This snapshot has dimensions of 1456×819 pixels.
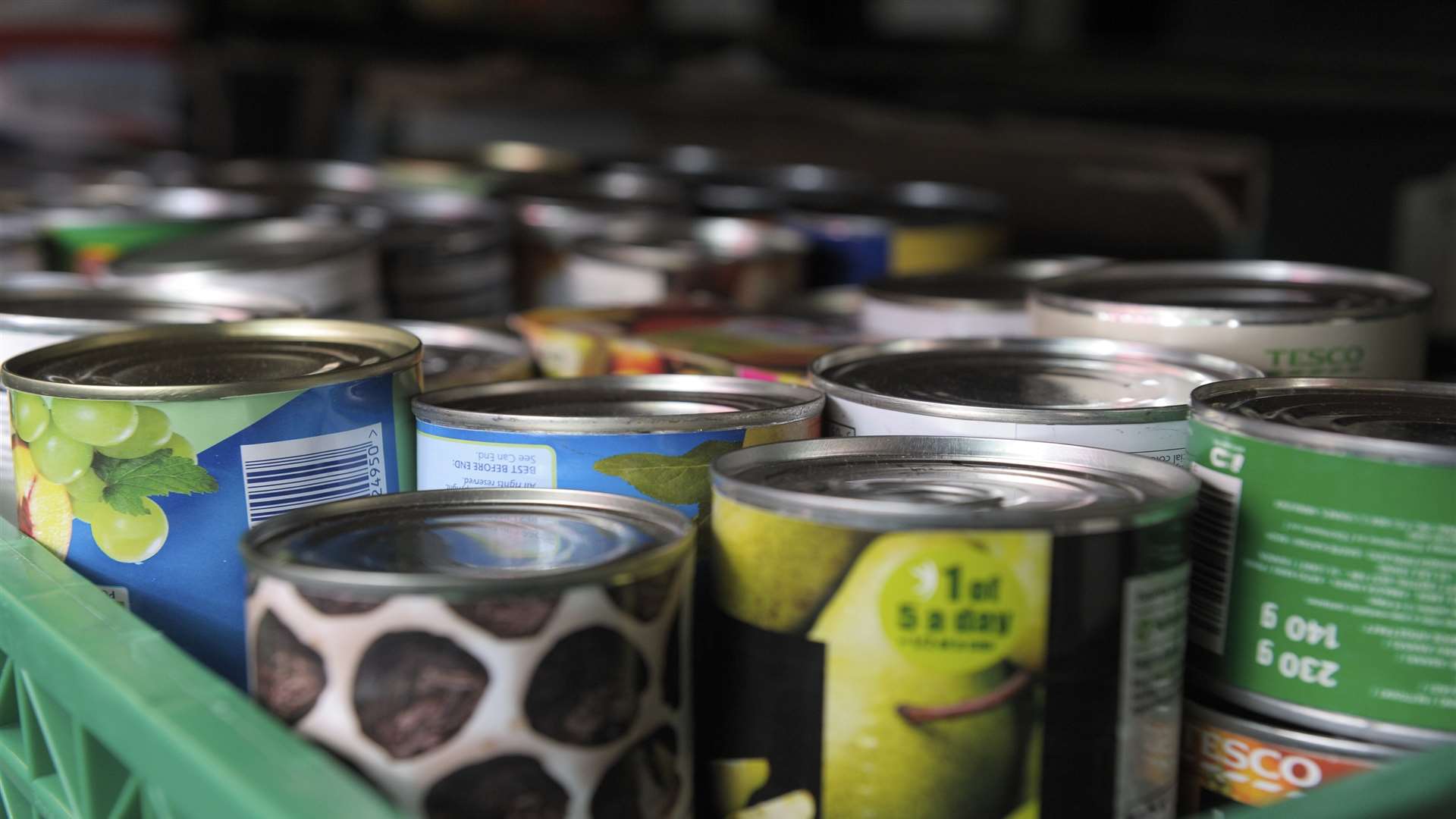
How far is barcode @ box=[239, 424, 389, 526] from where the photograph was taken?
3.12ft

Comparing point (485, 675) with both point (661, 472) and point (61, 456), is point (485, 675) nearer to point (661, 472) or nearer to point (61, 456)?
point (661, 472)

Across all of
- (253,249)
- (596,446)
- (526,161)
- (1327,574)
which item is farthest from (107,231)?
(526,161)

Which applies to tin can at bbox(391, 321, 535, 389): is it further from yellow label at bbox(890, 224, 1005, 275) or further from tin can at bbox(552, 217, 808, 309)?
A: yellow label at bbox(890, 224, 1005, 275)

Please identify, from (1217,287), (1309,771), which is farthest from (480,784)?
(1217,287)

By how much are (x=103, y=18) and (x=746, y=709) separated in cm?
538

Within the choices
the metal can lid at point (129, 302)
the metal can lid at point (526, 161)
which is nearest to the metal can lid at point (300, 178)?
the metal can lid at point (526, 161)

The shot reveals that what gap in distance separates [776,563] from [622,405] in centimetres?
38

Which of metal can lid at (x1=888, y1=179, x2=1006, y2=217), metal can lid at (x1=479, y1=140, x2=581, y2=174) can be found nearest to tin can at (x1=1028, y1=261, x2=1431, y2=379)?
metal can lid at (x1=888, y1=179, x2=1006, y2=217)

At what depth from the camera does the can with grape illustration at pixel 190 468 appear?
93cm

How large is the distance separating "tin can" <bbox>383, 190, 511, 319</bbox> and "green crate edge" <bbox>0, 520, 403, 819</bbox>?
815 mm

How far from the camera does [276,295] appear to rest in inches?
56.3

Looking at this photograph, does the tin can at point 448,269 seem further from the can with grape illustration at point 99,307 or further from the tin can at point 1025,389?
the tin can at point 1025,389

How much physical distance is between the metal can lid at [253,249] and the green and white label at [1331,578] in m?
1.01

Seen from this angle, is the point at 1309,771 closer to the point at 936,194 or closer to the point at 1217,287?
the point at 1217,287
